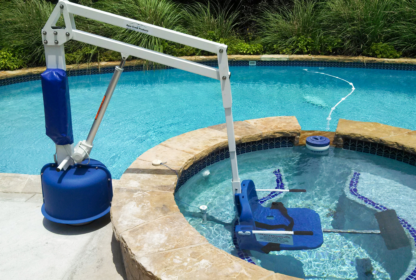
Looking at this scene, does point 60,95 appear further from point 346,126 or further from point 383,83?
point 383,83

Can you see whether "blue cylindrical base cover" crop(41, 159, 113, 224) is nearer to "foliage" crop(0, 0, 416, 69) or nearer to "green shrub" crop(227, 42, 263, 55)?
"foliage" crop(0, 0, 416, 69)

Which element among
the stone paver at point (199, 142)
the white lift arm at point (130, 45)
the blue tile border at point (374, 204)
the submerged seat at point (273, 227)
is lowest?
the blue tile border at point (374, 204)

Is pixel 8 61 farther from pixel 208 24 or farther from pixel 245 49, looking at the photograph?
pixel 245 49

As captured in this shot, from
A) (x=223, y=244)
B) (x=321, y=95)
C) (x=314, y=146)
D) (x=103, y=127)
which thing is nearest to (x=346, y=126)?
(x=314, y=146)

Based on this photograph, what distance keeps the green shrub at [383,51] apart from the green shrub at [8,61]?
8840mm

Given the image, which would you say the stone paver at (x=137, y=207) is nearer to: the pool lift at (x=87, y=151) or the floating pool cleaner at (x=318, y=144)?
Result: the pool lift at (x=87, y=151)

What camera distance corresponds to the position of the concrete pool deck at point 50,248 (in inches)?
114

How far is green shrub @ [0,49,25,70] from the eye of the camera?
9141 millimetres

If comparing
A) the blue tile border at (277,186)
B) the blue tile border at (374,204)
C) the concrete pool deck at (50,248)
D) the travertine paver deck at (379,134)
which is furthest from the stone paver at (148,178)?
the travertine paver deck at (379,134)

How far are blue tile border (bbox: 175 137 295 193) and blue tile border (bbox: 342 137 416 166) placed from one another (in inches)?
28.9

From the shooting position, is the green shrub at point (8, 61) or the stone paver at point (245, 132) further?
the green shrub at point (8, 61)

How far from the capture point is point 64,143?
325 cm

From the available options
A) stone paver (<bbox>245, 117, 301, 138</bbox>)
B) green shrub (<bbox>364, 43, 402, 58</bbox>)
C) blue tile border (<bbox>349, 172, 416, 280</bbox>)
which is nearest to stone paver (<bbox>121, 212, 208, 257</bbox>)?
blue tile border (<bbox>349, 172, 416, 280</bbox>)

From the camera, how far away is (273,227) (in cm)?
335
